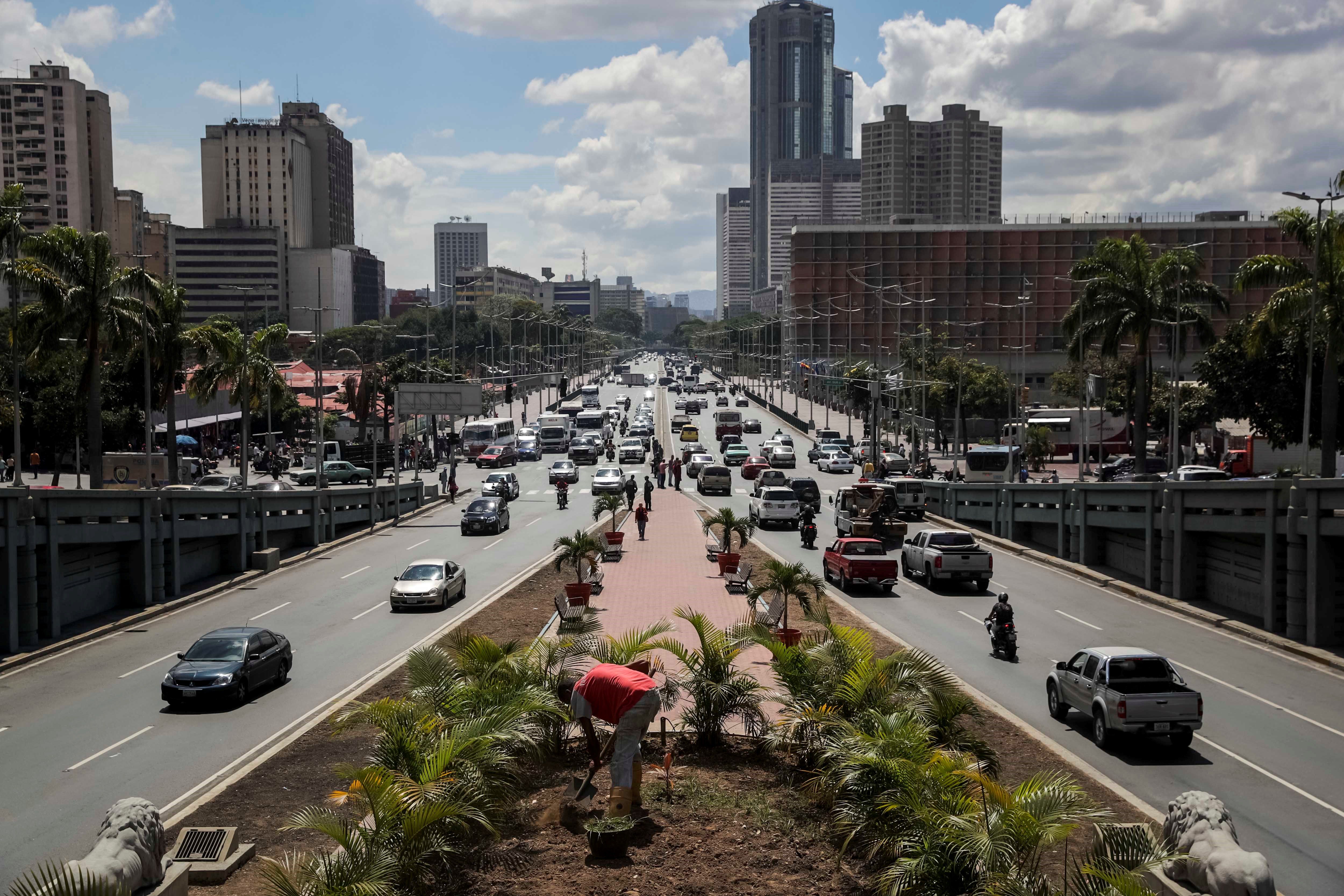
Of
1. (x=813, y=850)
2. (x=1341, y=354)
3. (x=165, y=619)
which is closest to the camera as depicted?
A: (x=813, y=850)

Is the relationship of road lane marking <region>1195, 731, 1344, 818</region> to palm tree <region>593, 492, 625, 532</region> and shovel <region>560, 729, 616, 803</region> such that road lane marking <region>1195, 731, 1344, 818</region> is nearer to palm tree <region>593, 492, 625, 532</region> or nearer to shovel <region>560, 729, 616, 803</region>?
shovel <region>560, 729, 616, 803</region>

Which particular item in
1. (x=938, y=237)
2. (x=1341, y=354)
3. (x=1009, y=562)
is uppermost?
(x=938, y=237)

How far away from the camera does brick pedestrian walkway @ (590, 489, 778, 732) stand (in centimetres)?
2270

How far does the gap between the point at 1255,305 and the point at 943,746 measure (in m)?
143

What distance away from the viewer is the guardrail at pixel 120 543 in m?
25.8

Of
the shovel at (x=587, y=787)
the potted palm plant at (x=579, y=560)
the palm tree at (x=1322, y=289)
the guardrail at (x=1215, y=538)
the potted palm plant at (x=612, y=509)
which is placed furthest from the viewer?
the potted palm plant at (x=612, y=509)

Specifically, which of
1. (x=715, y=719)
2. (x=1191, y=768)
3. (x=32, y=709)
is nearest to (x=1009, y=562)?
(x=1191, y=768)

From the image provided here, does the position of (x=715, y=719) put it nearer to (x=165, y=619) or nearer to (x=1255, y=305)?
(x=165, y=619)

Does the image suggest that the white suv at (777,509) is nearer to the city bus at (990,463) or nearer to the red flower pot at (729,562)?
the red flower pot at (729,562)

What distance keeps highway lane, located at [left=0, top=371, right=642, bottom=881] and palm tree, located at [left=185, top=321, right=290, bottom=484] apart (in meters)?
11.5

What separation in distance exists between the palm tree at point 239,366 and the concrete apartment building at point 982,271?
86.5 meters

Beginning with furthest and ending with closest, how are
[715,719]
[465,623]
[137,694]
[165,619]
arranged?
[165,619], [465,623], [137,694], [715,719]

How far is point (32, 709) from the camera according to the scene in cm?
2080

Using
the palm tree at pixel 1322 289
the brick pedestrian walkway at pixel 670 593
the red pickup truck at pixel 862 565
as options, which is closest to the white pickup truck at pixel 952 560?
the red pickup truck at pixel 862 565
